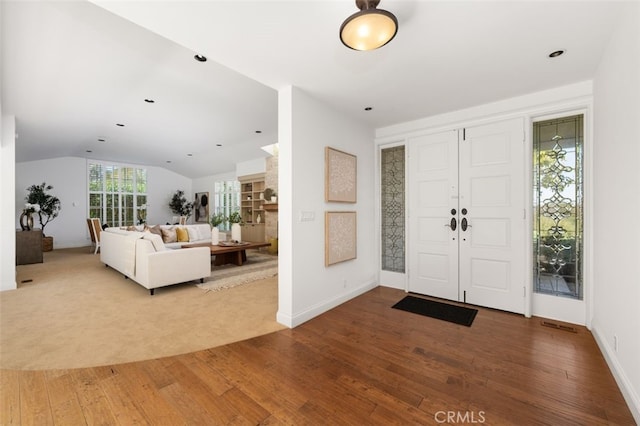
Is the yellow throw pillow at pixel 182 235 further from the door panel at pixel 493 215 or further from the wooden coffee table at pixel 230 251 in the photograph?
the door panel at pixel 493 215

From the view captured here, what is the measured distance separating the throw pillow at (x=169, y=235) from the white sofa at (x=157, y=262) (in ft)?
5.49

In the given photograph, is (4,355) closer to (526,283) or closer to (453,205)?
(453,205)

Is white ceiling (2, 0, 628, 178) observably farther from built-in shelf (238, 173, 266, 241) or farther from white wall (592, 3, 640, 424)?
built-in shelf (238, 173, 266, 241)

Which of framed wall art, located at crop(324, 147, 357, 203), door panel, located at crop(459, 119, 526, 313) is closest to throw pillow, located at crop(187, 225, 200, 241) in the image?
framed wall art, located at crop(324, 147, 357, 203)

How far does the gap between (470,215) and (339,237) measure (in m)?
1.73

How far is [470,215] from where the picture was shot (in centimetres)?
346

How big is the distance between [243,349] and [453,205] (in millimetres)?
3071

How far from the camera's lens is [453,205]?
3592mm

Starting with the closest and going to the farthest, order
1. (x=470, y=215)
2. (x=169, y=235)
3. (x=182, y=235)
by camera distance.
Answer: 1. (x=470, y=215)
2. (x=169, y=235)
3. (x=182, y=235)

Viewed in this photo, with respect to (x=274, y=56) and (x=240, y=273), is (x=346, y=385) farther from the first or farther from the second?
(x=240, y=273)

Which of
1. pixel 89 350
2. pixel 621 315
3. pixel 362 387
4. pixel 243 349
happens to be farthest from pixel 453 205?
pixel 89 350

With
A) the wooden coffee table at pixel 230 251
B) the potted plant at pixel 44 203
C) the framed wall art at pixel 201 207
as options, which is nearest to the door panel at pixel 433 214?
the wooden coffee table at pixel 230 251

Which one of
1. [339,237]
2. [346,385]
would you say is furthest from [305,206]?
[346,385]

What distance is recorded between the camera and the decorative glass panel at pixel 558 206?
2920 mm
